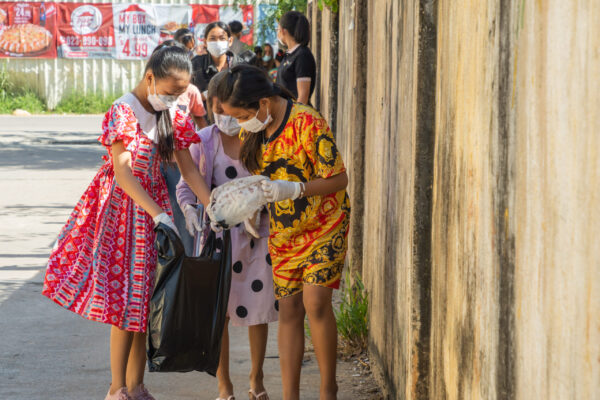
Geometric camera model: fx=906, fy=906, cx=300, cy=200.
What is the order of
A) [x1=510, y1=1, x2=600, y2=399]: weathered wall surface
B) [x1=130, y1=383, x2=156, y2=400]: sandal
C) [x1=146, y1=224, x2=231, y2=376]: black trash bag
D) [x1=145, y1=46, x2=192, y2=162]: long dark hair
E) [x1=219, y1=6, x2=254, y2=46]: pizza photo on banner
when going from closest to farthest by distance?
1. [x1=510, y1=1, x2=600, y2=399]: weathered wall surface
2. [x1=146, y1=224, x2=231, y2=376]: black trash bag
3. [x1=145, y1=46, x2=192, y2=162]: long dark hair
4. [x1=130, y1=383, x2=156, y2=400]: sandal
5. [x1=219, y1=6, x2=254, y2=46]: pizza photo on banner

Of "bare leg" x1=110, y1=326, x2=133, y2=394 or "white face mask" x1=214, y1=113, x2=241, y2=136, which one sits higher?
"white face mask" x1=214, y1=113, x2=241, y2=136

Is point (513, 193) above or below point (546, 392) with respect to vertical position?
above

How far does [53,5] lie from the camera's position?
26.1 metres

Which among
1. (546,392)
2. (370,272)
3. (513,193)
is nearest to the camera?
(546,392)

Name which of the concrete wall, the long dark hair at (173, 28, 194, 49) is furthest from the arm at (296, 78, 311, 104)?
the concrete wall

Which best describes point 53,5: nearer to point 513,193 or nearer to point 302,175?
point 302,175

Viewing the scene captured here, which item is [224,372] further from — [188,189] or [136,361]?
[188,189]

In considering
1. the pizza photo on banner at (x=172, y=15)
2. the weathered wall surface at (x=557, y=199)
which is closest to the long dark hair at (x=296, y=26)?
the weathered wall surface at (x=557, y=199)

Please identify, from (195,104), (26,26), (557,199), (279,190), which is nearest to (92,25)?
(26,26)

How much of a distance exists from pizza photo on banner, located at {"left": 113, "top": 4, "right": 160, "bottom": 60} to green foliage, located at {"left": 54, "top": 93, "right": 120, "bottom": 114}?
1.61 m

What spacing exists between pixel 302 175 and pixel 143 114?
0.81 metres

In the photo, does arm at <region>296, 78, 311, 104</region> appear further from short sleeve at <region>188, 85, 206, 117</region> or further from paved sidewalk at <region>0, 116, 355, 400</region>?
paved sidewalk at <region>0, 116, 355, 400</region>

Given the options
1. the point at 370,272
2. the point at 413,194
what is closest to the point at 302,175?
the point at 413,194

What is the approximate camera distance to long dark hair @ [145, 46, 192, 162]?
4.05 meters
